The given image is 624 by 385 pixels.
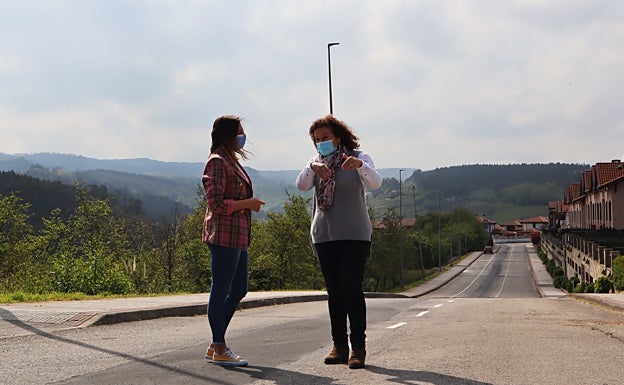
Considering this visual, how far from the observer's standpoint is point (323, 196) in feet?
20.2

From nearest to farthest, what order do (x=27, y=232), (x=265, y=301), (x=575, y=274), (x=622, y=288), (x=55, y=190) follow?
1. (x=265, y=301)
2. (x=622, y=288)
3. (x=27, y=232)
4. (x=575, y=274)
5. (x=55, y=190)

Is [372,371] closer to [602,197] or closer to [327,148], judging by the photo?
[327,148]

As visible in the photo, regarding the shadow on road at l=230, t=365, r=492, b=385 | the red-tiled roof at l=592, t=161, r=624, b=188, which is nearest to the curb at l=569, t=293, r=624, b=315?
the shadow on road at l=230, t=365, r=492, b=385

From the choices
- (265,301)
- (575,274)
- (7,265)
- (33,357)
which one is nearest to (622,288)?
(265,301)

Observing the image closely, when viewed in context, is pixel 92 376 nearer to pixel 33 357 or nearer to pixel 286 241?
pixel 33 357

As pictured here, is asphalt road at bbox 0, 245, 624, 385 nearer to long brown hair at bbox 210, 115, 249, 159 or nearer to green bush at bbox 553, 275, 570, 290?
long brown hair at bbox 210, 115, 249, 159

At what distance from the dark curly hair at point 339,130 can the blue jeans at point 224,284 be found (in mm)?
1181

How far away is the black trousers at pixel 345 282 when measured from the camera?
20.0ft

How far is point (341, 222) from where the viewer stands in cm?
608

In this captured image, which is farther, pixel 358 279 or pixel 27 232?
pixel 27 232

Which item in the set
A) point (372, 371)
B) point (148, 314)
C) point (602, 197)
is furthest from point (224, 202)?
point (602, 197)

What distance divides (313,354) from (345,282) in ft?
4.39

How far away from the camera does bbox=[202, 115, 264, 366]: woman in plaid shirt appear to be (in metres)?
6.23

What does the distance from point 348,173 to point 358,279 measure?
33.8 inches
